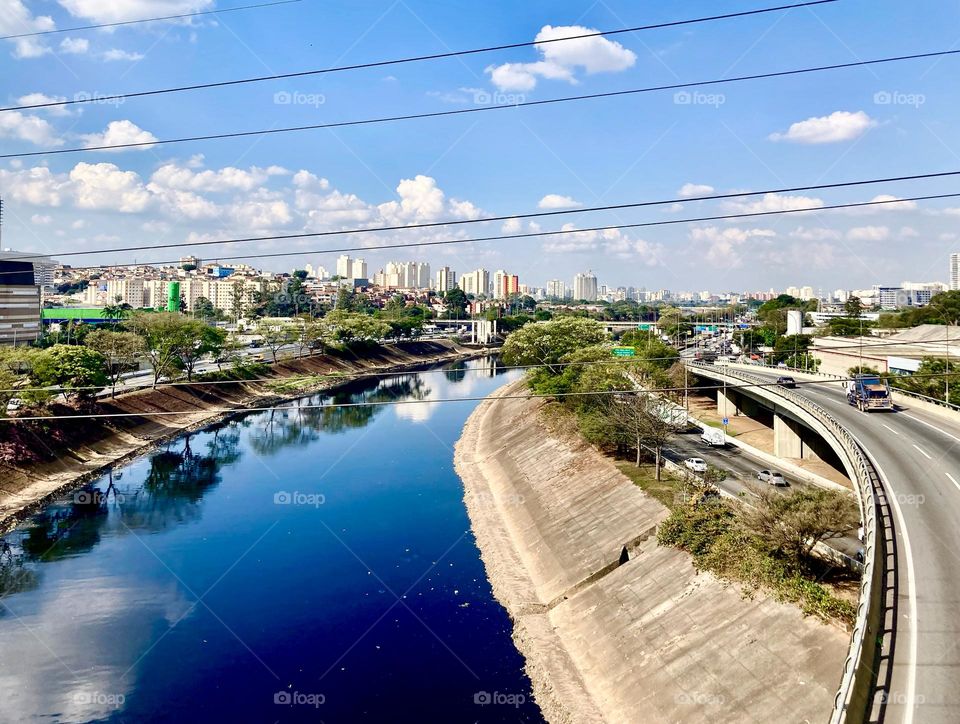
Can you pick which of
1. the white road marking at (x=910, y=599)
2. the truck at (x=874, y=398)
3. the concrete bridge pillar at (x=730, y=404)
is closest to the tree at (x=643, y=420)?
the truck at (x=874, y=398)

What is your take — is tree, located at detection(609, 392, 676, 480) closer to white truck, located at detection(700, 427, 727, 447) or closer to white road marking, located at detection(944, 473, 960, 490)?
white truck, located at detection(700, 427, 727, 447)

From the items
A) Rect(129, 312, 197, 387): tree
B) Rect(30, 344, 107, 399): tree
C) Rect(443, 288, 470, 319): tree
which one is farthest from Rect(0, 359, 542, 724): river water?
Rect(443, 288, 470, 319): tree

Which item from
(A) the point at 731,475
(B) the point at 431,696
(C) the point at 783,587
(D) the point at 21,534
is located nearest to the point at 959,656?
(C) the point at 783,587

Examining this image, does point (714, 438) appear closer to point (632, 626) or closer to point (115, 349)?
point (632, 626)

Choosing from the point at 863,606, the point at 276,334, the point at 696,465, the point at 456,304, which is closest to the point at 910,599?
the point at 863,606

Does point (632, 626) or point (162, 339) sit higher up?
point (162, 339)

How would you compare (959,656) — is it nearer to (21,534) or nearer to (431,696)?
(431,696)

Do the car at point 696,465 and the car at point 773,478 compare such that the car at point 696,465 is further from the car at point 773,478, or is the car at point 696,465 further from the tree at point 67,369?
the tree at point 67,369
